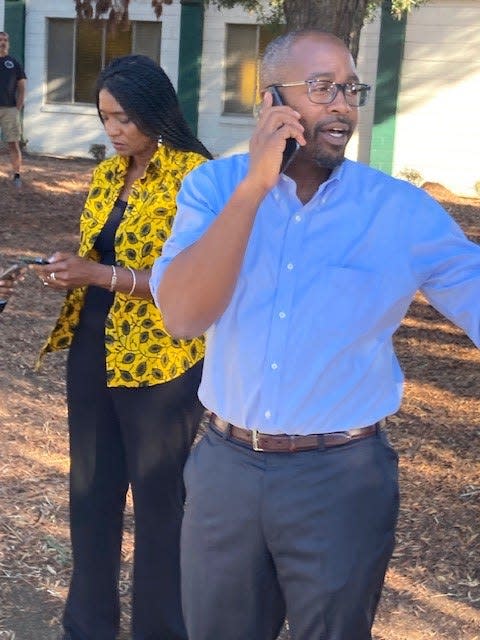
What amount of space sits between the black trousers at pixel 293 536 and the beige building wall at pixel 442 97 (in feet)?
52.7

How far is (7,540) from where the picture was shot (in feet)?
15.9

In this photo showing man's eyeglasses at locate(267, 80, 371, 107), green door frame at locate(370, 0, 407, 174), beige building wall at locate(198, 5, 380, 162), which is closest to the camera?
man's eyeglasses at locate(267, 80, 371, 107)

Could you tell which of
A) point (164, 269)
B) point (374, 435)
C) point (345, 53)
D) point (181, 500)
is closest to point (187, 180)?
point (164, 269)

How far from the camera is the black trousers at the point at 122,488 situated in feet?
11.7

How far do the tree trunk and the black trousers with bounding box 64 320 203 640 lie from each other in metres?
4.78

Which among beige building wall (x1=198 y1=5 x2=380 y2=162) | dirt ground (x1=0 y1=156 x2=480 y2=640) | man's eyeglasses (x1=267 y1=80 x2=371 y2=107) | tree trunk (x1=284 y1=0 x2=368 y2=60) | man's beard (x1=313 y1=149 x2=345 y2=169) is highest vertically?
tree trunk (x1=284 y1=0 x2=368 y2=60)

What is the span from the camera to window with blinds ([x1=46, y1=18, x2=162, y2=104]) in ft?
66.6

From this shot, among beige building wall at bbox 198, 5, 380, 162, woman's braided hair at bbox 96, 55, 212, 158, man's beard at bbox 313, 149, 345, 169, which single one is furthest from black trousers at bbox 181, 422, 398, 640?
beige building wall at bbox 198, 5, 380, 162

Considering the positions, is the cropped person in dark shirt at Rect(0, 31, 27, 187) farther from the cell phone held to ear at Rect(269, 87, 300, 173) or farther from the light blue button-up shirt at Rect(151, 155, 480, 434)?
the cell phone held to ear at Rect(269, 87, 300, 173)

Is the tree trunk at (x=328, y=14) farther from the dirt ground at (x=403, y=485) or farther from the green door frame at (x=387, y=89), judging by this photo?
the green door frame at (x=387, y=89)

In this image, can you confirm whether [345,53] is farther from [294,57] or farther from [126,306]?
[126,306]

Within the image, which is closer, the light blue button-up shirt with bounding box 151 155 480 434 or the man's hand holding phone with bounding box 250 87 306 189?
the man's hand holding phone with bounding box 250 87 306 189

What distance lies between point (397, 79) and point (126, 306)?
15.7 meters

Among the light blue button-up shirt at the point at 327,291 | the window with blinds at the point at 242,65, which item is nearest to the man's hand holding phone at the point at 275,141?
the light blue button-up shirt at the point at 327,291
